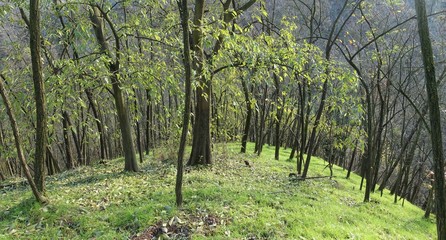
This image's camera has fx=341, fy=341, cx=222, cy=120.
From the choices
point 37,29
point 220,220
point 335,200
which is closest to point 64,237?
point 220,220

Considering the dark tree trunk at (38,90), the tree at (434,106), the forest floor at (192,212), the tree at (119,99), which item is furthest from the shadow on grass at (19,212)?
the tree at (434,106)

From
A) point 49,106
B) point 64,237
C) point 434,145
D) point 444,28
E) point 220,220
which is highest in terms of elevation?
point 444,28

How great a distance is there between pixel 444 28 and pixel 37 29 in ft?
47.5

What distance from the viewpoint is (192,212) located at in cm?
638

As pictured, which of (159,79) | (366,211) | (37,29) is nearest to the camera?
(37,29)

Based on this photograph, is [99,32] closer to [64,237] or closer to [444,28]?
[64,237]

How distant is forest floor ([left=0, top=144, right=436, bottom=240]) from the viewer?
18.8 ft

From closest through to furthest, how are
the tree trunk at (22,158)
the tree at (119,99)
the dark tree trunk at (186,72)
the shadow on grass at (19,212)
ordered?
the dark tree trunk at (186,72) < the tree trunk at (22,158) < the shadow on grass at (19,212) < the tree at (119,99)

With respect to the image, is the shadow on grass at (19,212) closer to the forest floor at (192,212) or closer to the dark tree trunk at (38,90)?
the forest floor at (192,212)

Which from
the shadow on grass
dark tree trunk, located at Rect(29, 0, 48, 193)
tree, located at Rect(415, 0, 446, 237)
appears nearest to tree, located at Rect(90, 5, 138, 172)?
dark tree trunk, located at Rect(29, 0, 48, 193)

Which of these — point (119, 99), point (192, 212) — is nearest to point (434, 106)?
point (192, 212)

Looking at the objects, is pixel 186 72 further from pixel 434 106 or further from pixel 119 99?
pixel 119 99

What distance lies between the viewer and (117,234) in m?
5.58

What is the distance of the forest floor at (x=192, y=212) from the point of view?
573 centimetres
